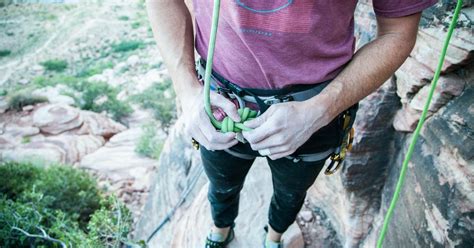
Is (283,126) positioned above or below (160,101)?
above

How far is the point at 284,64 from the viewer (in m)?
1.11

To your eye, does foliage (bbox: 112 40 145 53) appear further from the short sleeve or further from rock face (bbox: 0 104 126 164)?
the short sleeve

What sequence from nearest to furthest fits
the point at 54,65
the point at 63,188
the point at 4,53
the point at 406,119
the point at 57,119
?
the point at 406,119, the point at 63,188, the point at 57,119, the point at 54,65, the point at 4,53

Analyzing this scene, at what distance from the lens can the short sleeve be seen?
0.98m

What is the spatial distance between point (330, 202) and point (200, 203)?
3.30ft

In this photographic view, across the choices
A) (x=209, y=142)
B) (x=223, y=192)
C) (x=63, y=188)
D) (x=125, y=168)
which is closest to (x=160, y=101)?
(x=125, y=168)

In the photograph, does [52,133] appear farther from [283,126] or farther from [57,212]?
[283,126]

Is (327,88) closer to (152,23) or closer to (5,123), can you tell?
(152,23)

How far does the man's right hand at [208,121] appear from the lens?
3.43ft

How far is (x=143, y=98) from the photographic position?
46.4 ft

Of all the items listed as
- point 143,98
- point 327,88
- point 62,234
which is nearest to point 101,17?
point 143,98

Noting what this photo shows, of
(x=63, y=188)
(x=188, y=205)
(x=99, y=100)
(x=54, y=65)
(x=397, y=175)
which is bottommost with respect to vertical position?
(x=54, y=65)

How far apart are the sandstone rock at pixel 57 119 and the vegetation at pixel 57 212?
16.3 ft

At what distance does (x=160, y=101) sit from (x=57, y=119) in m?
3.65
